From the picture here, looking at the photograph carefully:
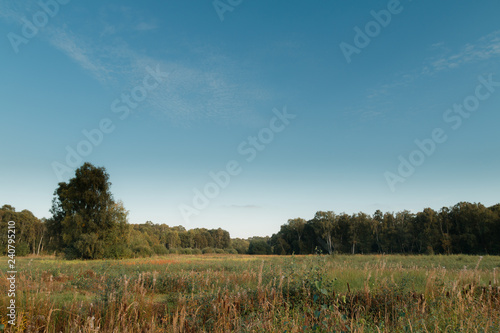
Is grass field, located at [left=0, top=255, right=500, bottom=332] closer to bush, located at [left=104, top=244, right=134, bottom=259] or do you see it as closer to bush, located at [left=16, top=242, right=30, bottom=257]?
bush, located at [left=104, top=244, right=134, bottom=259]

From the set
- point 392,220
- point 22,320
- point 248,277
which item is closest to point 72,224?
point 248,277

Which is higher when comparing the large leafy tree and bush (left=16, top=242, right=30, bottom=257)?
the large leafy tree

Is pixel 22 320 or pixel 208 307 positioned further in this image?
pixel 208 307

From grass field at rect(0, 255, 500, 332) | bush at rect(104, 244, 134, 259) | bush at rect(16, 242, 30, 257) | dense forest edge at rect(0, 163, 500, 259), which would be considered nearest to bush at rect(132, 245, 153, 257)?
dense forest edge at rect(0, 163, 500, 259)

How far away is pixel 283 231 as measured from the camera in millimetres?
79375

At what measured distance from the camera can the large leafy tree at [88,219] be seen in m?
29.8

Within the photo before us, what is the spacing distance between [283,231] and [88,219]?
2238 inches

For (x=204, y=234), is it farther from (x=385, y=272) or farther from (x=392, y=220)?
(x=385, y=272)

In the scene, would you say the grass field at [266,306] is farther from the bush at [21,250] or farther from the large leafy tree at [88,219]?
the bush at [21,250]

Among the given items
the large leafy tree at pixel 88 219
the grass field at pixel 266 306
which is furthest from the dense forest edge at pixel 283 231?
the grass field at pixel 266 306

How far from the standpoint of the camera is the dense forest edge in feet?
102

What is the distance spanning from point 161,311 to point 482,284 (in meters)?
9.43

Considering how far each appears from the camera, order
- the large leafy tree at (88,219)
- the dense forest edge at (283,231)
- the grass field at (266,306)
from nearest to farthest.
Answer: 1. the grass field at (266,306)
2. the large leafy tree at (88,219)
3. the dense forest edge at (283,231)

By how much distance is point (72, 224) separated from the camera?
30375 millimetres
